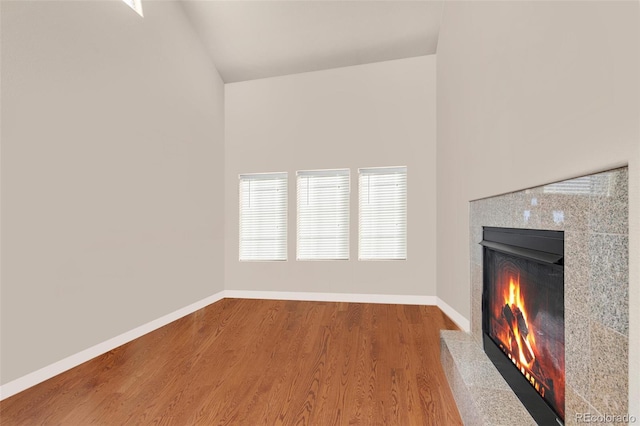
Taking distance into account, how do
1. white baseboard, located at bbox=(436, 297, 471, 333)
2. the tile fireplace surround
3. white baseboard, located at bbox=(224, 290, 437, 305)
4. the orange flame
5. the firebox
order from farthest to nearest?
white baseboard, located at bbox=(224, 290, 437, 305) < white baseboard, located at bbox=(436, 297, 471, 333) < the orange flame < the firebox < the tile fireplace surround

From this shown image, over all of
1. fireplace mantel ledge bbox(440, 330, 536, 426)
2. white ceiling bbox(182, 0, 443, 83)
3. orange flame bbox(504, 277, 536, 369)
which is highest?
white ceiling bbox(182, 0, 443, 83)

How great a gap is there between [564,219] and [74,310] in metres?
3.26

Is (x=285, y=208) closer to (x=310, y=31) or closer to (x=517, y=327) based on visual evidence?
A: (x=310, y=31)

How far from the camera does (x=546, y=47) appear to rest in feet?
4.32

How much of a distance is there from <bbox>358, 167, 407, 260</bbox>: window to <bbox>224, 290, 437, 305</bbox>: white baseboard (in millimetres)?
545

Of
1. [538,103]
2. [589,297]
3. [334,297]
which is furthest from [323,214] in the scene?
[589,297]

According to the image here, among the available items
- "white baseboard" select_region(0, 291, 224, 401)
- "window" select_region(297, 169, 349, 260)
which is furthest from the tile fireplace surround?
"white baseboard" select_region(0, 291, 224, 401)

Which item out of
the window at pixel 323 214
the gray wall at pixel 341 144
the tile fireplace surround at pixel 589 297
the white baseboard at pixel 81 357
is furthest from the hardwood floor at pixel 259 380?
the window at pixel 323 214

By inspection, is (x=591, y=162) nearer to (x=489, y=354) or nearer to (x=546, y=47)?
(x=546, y=47)

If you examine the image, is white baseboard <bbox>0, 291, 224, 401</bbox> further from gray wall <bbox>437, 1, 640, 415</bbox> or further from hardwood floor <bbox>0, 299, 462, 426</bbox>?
gray wall <bbox>437, 1, 640, 415</bbox>

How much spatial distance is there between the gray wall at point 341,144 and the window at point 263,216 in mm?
121

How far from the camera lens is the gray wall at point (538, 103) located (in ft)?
2.77

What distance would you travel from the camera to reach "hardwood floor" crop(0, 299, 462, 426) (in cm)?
158

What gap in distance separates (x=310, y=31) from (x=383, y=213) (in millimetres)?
2601
